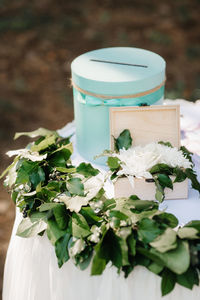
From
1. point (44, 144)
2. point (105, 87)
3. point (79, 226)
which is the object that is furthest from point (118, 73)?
point (79, 226)

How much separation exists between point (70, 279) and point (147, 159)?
1.22 feet

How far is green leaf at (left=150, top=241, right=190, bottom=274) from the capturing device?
870 mm

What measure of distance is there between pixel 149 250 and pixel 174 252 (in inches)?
2.3

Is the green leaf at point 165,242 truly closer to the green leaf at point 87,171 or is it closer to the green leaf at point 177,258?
the green leaf at point 177,258

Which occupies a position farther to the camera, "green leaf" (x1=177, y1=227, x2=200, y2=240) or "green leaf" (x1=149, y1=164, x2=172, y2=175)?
"green leaf" (x1=149, y1=164, x2=172, y2=175)

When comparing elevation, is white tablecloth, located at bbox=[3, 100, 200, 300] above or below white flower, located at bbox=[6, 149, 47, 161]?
below

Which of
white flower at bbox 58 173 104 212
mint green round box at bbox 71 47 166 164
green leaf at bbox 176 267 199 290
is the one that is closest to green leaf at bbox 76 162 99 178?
white flower at bbox 58 173 104 212

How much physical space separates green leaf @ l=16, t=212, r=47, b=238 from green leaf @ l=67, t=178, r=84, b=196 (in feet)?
0.31

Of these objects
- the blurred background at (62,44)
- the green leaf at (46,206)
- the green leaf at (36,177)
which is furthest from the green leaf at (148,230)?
the blurred background at (62,44)

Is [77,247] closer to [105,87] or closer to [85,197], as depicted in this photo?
[85,197]

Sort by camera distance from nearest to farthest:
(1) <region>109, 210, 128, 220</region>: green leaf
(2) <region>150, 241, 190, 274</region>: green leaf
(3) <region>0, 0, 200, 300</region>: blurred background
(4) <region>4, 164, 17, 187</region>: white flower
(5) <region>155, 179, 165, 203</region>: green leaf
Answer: (2) <region>150, 241, 190, 274</region>: green leaf < (1) <region>109, 210, 128, 220</region>: green leaf < (5) <region>155, 179, 165, 203</region>: green leaf < (4) <region>4, 164, 17, 187</region>: white flower < (3) <region>0, 0, 200, 300</region>: blurred background

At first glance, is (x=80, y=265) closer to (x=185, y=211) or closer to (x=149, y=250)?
(x=149, y=250)

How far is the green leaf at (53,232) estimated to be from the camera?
1.00 metres

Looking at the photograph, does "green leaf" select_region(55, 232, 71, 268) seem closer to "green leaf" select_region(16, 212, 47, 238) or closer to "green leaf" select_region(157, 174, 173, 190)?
"green leaf" select_region(16, 212, 47, 238)
